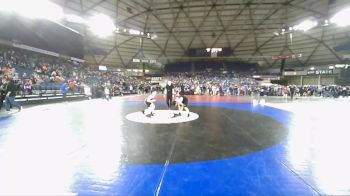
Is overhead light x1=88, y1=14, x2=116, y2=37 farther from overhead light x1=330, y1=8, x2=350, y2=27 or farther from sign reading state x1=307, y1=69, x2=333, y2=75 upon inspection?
sign reading state x1=307, y1=69, x2=333, y2=75

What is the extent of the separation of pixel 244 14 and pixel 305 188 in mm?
32314

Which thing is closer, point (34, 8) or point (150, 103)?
point (150, 103)

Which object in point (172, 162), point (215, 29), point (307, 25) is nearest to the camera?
point (172, 162)

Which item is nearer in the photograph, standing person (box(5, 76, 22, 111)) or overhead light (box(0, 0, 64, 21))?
standing person (box(5, 76, 22, 111))

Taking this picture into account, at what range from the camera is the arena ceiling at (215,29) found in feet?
93.4

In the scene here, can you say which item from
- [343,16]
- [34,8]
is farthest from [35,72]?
[343,16]

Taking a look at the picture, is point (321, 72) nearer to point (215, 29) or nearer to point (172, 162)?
point (215, 29)

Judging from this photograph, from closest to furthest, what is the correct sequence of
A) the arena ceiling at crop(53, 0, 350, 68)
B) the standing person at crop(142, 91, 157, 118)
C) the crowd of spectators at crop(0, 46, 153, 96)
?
the standing person at crop(142, 91, 157, 118) → the crowd of spectators at crop(0, 46, 153, 96) → the arena ceiling at crop(53, 0, 350, 68)

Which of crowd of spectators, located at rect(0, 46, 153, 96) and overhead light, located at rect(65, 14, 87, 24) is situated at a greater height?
overhead light, located at rect(65, 14, 87, 24)

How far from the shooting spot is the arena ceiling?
2845cm

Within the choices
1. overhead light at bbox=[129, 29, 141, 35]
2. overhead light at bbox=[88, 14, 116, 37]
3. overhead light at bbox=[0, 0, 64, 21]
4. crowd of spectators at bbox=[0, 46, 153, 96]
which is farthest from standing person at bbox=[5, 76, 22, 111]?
overhead light at bbox=[129, 29, 141, 35]

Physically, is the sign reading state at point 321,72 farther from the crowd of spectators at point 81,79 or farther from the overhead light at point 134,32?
the overhead light at point 134,32

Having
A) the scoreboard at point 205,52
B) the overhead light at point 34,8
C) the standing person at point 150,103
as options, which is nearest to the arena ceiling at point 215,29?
the scoreboard at point 205,52

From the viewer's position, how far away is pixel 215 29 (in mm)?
36469
